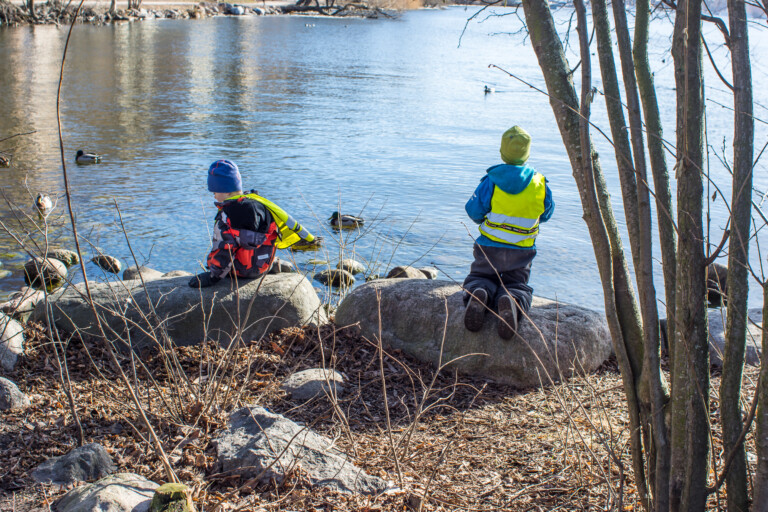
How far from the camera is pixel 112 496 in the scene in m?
3.10

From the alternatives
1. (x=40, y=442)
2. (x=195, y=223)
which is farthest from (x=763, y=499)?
(x=195, y=223)

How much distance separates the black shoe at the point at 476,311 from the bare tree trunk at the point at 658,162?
261 cm

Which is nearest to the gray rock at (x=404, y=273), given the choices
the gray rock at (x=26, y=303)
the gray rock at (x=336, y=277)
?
the gray rock at (x=336, y=277)

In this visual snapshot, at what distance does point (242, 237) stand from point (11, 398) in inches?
90.0

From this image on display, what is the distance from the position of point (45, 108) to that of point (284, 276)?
1811 cm

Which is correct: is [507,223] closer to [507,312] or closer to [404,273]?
[507,312]

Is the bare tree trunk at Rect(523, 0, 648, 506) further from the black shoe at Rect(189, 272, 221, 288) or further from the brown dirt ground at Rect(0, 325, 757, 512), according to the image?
the black shoe at Rect(189, 272, 221, 288)

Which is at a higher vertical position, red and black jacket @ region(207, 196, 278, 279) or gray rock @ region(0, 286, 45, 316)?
red and black jacket @ region(207, 196, 278, 279)

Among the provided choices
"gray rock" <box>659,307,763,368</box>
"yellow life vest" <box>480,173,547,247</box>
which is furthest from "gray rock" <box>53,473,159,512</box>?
"gray rock" <box>659,307,763,368</box>

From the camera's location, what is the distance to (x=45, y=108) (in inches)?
836

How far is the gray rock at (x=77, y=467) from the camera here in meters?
3.51

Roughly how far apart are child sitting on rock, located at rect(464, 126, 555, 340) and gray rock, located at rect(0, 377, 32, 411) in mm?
3180

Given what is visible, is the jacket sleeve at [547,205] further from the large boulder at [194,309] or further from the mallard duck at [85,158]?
the mallard duck at [85,158]

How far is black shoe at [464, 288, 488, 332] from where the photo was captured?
17.7 ft
